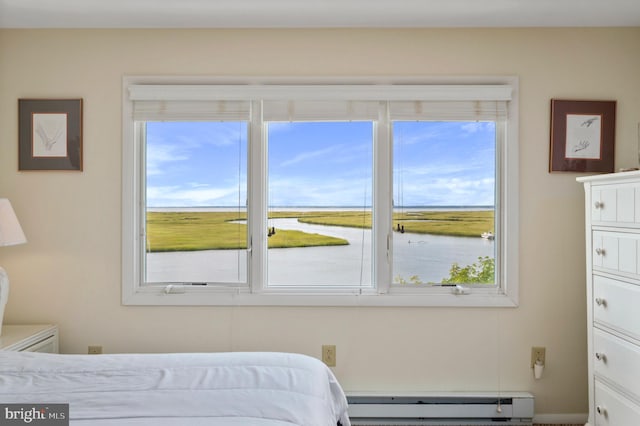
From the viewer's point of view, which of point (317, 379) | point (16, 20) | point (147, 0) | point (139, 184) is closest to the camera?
point (317, 379)

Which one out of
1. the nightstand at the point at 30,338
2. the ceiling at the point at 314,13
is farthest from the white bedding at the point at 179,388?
the ceiling at the point at 314,13

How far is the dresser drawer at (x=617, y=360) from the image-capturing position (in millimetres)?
2252

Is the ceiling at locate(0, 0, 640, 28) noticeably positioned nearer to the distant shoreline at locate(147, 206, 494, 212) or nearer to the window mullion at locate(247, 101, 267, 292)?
the window mullion at locate(247, 101, 267, 292)

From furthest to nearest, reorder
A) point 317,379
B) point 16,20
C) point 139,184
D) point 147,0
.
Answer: point 139,184 → point 16,20 → point 147,0 → point 317,379

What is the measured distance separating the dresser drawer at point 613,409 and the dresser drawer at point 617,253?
24.0 inches

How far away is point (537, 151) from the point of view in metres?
2.93

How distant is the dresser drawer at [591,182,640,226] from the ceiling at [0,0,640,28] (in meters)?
1.03

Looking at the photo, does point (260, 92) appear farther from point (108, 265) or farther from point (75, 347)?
point (75, 347)

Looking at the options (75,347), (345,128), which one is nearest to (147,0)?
(345,128)

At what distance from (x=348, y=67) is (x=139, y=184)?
1489mm

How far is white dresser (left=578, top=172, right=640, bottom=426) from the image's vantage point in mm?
2248

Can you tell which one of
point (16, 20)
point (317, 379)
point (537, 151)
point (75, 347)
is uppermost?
point (16, 20)
